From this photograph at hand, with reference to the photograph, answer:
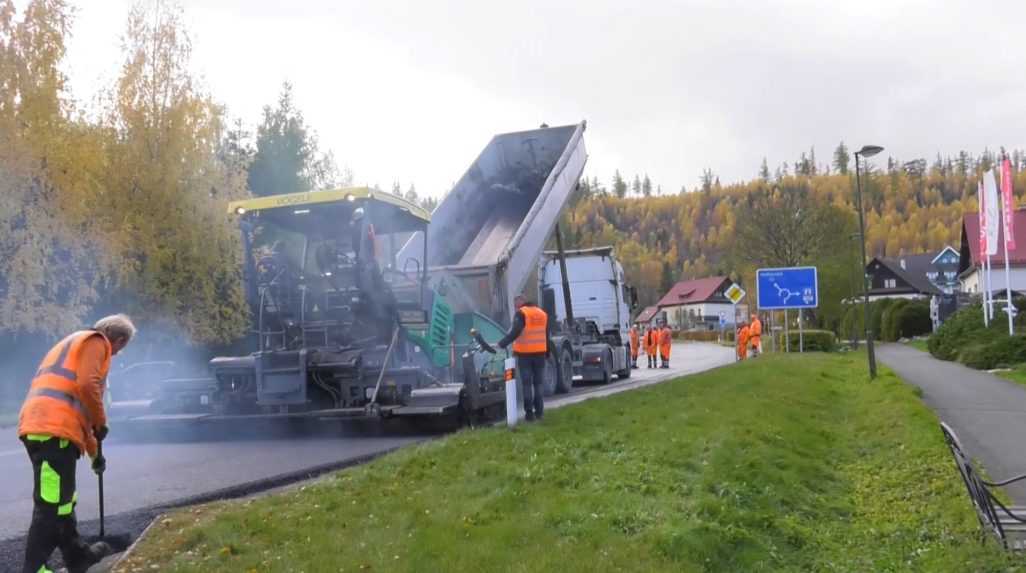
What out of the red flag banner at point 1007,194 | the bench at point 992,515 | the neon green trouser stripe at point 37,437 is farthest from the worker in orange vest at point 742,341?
the neon green trouser stripe at point 37,437

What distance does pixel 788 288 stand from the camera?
1192 inches

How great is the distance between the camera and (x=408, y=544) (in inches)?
205

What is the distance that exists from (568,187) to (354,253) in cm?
618

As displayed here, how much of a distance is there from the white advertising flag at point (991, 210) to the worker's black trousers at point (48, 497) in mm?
27597

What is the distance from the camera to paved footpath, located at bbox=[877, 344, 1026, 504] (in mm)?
9277

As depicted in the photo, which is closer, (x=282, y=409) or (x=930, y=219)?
(x=282, y=409)

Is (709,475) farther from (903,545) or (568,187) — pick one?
(568,187)

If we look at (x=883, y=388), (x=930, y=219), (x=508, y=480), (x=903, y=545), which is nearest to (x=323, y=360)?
(x=508, y=480)

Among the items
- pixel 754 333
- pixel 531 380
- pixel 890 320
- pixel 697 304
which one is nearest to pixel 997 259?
pixel 890 320

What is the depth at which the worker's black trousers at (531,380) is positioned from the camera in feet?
35.5

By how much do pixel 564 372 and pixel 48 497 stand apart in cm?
1373

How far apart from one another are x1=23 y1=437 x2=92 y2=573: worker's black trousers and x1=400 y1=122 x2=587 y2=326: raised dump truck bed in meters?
8.13

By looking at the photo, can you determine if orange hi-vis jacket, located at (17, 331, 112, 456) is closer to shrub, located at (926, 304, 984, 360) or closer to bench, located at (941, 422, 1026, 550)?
bench, located at (941, 422, 1026, 550)

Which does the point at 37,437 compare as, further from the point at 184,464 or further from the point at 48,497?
the point at 184,464
